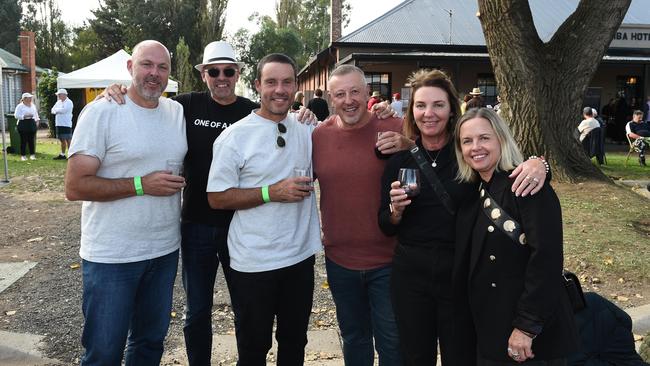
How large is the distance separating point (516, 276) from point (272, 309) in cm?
138

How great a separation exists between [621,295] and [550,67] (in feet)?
18.0

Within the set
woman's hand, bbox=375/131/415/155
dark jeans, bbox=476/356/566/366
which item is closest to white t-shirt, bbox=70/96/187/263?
woman's hand, bbox=375/131/415/155

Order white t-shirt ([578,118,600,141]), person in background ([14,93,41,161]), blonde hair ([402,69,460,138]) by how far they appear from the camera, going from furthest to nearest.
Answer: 1. person in background ([14,93,41,161])
2. white t-shirt ([578,118,600,141])
3. blonde hair ([402,69,460,138])

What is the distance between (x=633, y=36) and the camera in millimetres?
25812

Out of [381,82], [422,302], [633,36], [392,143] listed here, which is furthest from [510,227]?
[633,36]

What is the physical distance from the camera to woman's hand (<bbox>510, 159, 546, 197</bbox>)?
238 cm

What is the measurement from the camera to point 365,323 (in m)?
3.31

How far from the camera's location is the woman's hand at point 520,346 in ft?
7.82

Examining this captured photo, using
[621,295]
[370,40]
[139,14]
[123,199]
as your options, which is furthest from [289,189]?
[139,14]

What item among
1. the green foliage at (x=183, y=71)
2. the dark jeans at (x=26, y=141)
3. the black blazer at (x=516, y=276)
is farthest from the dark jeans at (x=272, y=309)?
the green foliage at (x=183, y=71)

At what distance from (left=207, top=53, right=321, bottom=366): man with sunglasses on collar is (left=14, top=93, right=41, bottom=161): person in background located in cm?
1577

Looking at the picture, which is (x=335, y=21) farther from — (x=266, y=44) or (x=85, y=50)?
(x=85, y=50)

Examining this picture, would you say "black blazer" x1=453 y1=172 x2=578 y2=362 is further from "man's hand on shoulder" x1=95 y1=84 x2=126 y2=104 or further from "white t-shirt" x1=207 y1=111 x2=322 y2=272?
"man's hand on shoulder" x1=95 y1=84 x2=126 y2=104

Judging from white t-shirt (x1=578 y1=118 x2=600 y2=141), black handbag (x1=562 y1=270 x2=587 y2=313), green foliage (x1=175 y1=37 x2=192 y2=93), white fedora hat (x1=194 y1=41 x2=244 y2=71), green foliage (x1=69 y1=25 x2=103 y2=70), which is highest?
green foliage (x1=69 y1=25 x2=103 y2=70)
